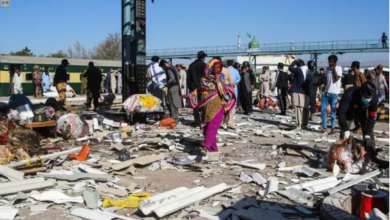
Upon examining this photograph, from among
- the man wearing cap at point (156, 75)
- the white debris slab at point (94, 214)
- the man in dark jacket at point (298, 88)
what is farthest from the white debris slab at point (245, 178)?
the man wearing cap at point (156, 75)

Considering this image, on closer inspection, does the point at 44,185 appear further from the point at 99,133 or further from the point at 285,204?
the point at 99,133

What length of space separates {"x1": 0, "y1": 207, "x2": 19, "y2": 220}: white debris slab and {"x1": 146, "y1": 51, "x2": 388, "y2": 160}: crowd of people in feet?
12.5

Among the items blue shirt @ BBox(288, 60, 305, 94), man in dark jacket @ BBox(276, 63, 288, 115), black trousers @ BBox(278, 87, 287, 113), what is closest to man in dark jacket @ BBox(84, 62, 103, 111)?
man in dark jacket @ BBox(276, 63, 288, 115)

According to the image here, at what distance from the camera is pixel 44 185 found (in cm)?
588

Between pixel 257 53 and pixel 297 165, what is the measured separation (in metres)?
44.8

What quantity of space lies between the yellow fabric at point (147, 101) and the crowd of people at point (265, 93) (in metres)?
0.43

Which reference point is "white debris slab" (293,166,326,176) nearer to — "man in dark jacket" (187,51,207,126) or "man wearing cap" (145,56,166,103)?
"man in dark jacket" (187,51,207,126)

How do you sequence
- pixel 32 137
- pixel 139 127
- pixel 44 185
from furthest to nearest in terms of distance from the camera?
pixel 139 127 < pixel 32 137 < pixel 44 185

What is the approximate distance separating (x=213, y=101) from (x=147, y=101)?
4305mm

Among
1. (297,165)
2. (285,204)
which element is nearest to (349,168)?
(297,165)

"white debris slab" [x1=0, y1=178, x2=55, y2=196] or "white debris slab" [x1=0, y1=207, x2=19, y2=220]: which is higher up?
"white debris slab" [x1=0, y1=178, x2=55, y2=196]

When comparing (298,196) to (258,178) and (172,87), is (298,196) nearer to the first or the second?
(258,178)

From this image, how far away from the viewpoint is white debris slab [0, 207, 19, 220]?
186 inches

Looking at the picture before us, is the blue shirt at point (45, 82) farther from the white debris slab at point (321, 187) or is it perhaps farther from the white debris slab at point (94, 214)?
the white debris slab at point (321, 187)
